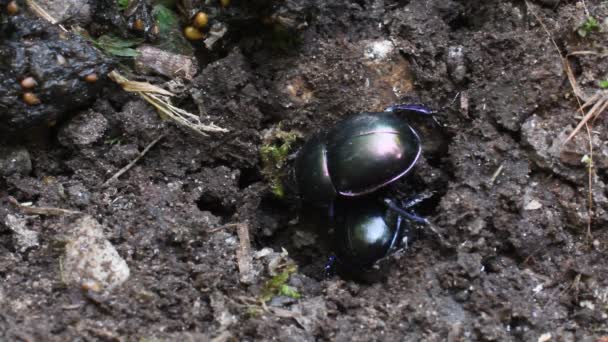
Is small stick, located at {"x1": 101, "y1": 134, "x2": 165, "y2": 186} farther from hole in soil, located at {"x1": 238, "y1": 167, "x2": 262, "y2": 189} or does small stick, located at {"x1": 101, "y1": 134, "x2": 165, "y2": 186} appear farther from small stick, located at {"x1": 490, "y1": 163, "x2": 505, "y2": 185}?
small stick, located at {"x1": 490, "y1": 163, "x2": 505, "y2": 185}

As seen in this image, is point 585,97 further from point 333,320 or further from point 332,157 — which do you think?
point 333,320

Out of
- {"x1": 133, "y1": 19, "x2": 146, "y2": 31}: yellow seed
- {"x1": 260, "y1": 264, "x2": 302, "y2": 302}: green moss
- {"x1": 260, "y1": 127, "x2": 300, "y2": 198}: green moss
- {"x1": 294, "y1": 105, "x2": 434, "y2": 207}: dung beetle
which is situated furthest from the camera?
{"x1": 260, "y1": 127, "x2": 300, "y2": 198}: green moss

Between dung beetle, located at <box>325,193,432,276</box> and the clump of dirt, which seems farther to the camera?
dung beetle, located at <box>325,193,432,276</box>

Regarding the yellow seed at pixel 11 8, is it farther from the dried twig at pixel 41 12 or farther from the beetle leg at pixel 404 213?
the beetle leg at pixel 404 213

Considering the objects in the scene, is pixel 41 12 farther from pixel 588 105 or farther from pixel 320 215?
pixel 588 105

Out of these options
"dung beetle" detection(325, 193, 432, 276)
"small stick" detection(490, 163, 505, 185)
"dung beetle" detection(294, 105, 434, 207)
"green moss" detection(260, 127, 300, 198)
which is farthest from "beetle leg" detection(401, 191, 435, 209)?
"green moss" detection(260, 127, 300, 198)

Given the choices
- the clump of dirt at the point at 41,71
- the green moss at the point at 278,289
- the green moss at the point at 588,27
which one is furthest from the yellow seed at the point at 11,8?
the green moss at the point at 588,27

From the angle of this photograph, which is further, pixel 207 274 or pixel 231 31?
pixel 231 31

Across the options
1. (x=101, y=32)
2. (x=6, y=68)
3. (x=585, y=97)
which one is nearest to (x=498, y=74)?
(x=585, y=97)
